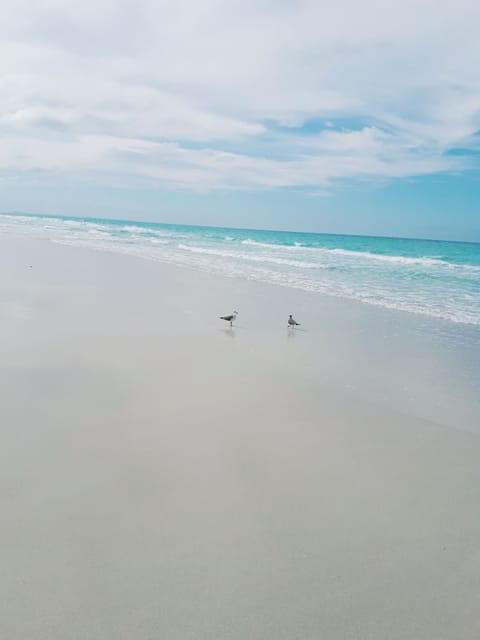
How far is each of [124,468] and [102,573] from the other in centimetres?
121

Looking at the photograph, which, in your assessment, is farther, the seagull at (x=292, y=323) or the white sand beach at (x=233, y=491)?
the seagull at (x=292, y=323)

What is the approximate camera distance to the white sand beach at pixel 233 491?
108 inches

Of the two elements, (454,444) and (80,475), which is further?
(454,444)

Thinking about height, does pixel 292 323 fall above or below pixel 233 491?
above

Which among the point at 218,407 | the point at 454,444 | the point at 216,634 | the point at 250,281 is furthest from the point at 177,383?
the point at 250,281

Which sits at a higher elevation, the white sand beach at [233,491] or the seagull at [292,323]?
the seagull at [292,323]

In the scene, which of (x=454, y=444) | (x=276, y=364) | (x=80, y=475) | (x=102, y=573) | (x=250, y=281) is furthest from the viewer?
(x=250, y=281)

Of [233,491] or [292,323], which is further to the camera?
[292,323]

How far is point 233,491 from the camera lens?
3879 millimetres

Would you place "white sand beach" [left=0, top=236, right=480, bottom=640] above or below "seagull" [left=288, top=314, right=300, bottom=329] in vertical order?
below

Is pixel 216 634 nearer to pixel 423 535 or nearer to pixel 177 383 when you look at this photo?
pixel 423 535

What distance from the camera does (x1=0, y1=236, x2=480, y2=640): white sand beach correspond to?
2.74m

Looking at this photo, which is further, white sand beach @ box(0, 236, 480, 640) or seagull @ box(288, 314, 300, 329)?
seagull @ box(288, 314, 300, 329)

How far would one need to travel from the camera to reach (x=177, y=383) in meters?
6.27
